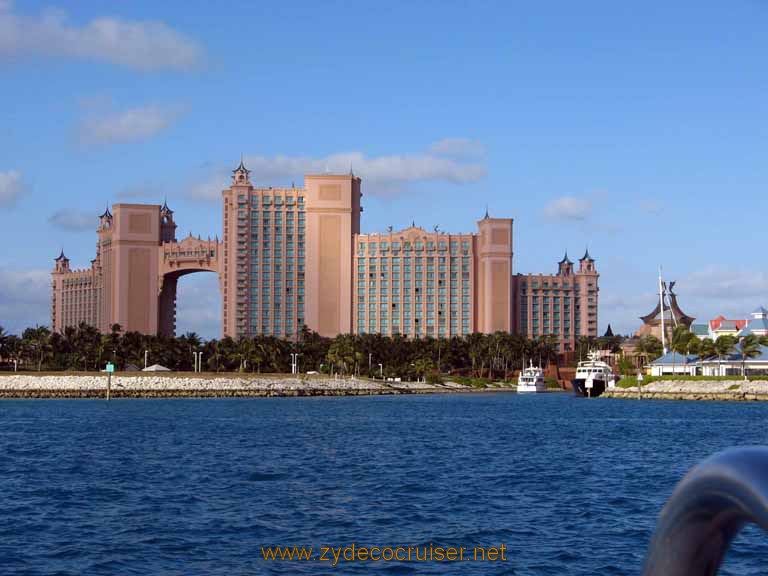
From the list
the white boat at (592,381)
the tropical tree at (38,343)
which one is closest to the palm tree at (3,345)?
the tropical tree at (38,343)

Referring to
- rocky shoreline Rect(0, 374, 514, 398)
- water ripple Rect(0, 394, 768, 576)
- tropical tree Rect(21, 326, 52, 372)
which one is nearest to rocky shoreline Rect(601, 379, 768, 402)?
rocky shoreline Rect(0, 374, 514, 398)

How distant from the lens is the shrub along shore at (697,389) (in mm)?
136000

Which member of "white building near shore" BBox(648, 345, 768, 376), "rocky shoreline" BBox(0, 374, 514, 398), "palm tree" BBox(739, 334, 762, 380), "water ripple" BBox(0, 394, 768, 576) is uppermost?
"palm tree" BBox(739, 334, 762, 380)

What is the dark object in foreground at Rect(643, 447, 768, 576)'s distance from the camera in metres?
1.79

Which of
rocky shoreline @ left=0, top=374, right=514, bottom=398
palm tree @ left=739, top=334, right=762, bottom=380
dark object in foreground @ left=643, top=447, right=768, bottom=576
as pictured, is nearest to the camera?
dark object in foreground @ left=643, top=447, right=768, bottom=576

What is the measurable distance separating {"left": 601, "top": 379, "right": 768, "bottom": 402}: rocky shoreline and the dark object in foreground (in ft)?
459

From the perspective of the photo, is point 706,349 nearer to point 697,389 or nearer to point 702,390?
point 697,389

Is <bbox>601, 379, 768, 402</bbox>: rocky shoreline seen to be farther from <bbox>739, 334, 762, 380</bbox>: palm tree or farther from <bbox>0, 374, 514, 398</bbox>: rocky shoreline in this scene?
<bbox>0, 374, 514, 398</bbox>: rocky shoreline

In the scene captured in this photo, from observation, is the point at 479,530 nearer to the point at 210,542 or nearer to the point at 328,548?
the point at 328,548

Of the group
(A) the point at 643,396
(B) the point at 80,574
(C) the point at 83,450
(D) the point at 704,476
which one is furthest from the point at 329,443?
(A) the point at 643,396

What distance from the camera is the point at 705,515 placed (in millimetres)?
1928

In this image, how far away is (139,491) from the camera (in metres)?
37.4

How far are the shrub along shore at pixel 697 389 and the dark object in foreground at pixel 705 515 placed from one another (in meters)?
140

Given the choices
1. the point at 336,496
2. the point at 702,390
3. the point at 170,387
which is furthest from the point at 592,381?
the point at 336,496
